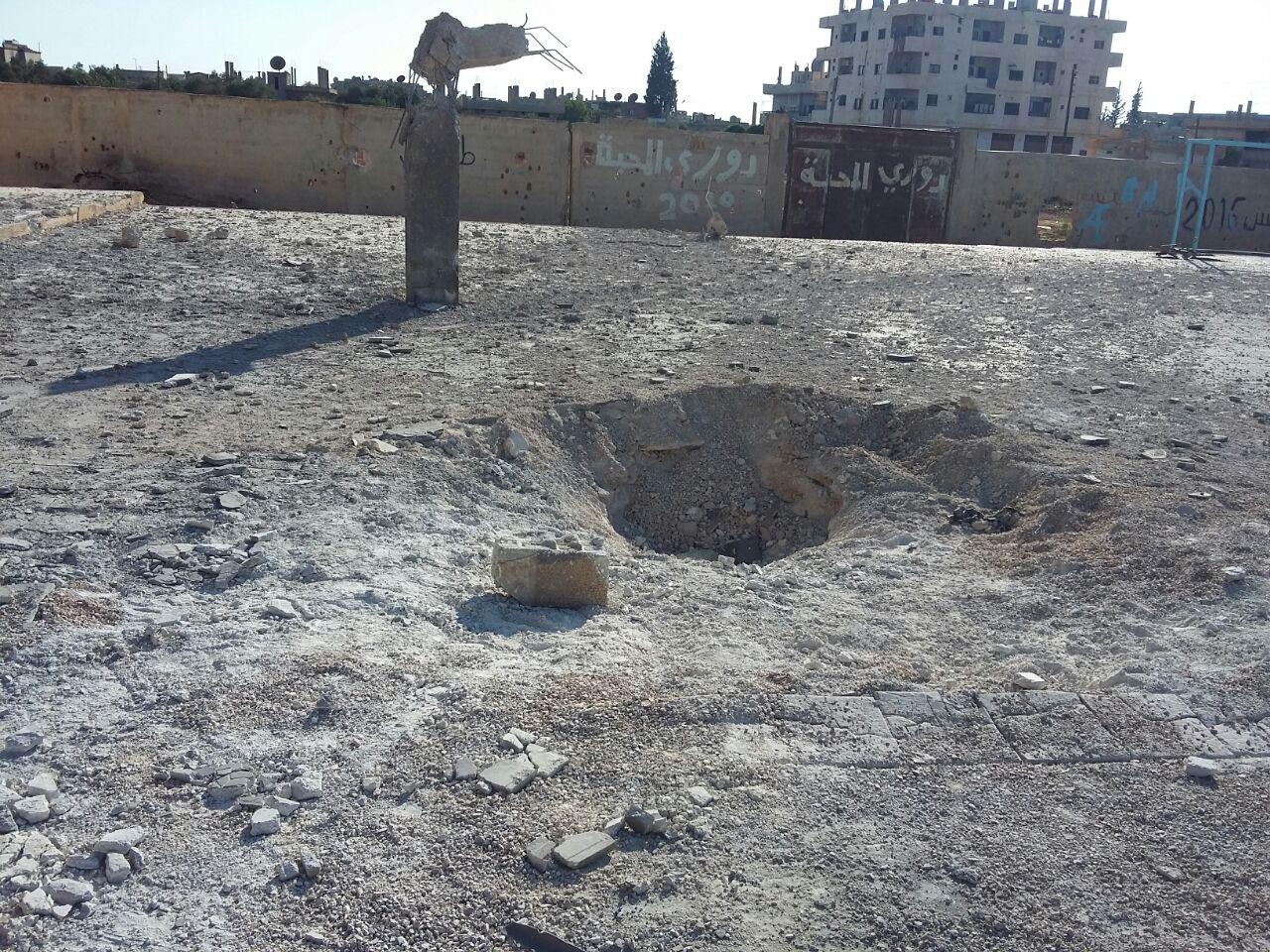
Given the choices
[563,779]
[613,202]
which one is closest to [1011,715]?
[563,779]

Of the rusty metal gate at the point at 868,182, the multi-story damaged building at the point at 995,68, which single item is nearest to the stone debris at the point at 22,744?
the rusty metal gate at the point at 868,182

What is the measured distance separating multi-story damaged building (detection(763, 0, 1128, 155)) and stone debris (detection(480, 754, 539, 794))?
194 ft

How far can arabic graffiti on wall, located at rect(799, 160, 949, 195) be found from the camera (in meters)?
17.4

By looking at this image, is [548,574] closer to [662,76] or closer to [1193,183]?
[1193,183]

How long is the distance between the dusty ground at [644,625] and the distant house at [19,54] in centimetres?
3083

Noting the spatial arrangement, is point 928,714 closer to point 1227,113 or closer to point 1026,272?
point 1026,272

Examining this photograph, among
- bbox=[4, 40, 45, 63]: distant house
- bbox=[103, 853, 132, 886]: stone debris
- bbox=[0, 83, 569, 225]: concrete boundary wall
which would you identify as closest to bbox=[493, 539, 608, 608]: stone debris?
bbox=[103, 853, 132, 886]: stone debris

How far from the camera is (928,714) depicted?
10.9ft

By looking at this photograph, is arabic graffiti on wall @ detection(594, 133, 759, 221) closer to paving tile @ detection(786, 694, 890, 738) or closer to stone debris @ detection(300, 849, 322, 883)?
paving tile @ detection(786, 694, 890, 738)

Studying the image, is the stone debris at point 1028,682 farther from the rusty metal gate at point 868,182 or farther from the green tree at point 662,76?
the green tree at point 662,76

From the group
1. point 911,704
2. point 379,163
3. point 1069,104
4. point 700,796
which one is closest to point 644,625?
point 911,704

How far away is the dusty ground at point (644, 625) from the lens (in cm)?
253

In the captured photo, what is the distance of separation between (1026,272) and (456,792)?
10723 mm

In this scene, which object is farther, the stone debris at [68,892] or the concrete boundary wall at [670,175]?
the concrete boundary wall at [670,175]
